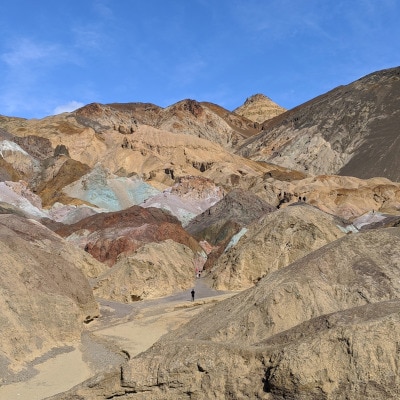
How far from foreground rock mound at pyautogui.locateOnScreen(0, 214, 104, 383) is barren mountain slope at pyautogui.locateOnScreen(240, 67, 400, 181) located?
83.8m

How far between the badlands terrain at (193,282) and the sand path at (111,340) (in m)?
0.08

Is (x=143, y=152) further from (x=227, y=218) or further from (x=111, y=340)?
(x=111, y=340)

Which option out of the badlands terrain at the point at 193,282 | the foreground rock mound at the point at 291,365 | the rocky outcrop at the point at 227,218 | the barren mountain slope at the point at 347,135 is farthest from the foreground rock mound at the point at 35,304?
the barren mountain slope at the point at 347,135

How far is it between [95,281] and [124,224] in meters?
17.5

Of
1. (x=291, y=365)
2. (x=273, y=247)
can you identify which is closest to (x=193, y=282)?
(x=273, y=247)

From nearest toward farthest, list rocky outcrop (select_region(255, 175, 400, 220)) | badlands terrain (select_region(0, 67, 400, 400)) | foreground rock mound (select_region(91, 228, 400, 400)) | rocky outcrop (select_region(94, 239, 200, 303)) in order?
foreground rock mound (select_region(91, 228, 400, 400))
badlands terrain (select_region(0, 67, 400, 400))
rocky outcrop (select_region(94, 239, 200, 303))
rocky outcrop (select_region(255, 175, 400, 220))

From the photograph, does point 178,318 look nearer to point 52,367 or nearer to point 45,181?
point 52,367

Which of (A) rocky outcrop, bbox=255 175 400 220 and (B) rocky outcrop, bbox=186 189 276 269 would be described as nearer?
(B) rocky outcrop, bbox=186 189 276 269

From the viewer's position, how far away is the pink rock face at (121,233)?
147 feet

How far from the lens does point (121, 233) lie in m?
46.8

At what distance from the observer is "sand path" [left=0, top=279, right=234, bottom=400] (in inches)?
617

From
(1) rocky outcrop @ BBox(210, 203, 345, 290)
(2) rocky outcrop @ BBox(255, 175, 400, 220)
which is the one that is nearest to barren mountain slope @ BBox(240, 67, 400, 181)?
(2) rocky outcrop @ BBox(255, 175, 400, 220)

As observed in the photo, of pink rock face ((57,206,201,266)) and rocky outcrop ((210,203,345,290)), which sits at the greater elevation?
pink rock face ((57,206,201,266))

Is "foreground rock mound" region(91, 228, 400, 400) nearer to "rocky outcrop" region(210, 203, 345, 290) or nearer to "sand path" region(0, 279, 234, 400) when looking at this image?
"sand path" region(0, 279, 234, 400)
